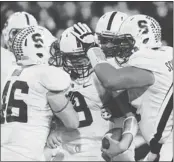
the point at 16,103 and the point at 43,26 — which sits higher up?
the point at 43,26

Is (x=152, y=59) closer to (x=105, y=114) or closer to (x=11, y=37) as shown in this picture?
(x=105, y=114)

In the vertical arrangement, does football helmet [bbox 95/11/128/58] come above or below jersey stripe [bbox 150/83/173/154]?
above

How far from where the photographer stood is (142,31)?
1.66 metres

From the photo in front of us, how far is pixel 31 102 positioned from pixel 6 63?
213 mm

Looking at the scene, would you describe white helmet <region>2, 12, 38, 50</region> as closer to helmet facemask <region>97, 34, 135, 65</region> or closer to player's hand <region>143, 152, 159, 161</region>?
helmet facemask <region>97, 34, 135, 65</region>

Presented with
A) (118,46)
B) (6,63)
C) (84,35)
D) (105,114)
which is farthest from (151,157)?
(6,63)

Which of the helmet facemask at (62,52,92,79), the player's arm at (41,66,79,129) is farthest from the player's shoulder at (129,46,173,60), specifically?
the player's arm at (41,66,79,129)

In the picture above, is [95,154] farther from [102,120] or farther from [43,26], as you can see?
[43,26]

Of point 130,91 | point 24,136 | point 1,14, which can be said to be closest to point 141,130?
point 130,91

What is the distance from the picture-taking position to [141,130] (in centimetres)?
169

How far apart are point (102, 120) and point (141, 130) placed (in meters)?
0.18

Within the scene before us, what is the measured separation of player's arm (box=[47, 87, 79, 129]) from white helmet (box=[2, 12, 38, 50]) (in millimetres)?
312

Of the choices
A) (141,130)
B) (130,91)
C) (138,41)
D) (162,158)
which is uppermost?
(138,41)

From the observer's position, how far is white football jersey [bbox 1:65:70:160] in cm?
164
